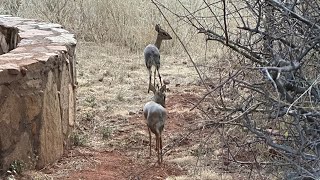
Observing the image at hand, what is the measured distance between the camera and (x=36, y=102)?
15.9 ft

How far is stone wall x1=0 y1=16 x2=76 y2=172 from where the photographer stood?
184 inches

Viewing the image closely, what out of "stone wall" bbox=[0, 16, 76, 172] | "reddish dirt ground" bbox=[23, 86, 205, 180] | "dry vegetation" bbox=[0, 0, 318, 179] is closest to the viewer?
"dry vegetation" bbox=[0, 0, 318, 179]

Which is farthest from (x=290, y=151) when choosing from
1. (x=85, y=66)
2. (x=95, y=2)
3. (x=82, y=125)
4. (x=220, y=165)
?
(x=95, y=2)

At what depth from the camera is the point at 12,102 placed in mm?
4684

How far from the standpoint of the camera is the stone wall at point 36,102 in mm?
4672

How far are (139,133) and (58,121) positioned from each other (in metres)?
1.06

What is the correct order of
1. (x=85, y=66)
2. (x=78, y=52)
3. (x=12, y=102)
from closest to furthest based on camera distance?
(x=12, y=102)
(x=85, y=66)
(x=78, y=52)

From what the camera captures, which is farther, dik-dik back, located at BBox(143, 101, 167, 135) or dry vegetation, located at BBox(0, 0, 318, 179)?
dik-dik back, located at BBox(143, 101, 167, 135)

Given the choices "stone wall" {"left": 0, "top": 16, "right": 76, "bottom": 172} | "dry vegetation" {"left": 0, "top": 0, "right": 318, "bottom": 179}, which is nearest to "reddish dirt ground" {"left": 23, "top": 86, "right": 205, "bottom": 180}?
"dry vegetation" {"left": 0, "top": 0, "right": 318, "bottom": 179}

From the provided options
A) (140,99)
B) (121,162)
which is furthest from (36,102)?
(140,99)

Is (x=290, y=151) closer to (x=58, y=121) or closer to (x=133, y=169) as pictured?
(x=133, y=169)

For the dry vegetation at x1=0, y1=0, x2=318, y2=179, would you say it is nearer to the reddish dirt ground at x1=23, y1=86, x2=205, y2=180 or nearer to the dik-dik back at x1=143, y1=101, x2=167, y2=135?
the reddish dirt ground at x1=23, y1=86, x2=205, y2=180

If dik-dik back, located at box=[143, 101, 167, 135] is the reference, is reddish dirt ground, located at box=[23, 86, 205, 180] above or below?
below

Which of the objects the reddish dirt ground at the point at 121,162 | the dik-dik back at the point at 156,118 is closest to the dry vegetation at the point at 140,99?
the reddish dirt ground at the point at 121,162
